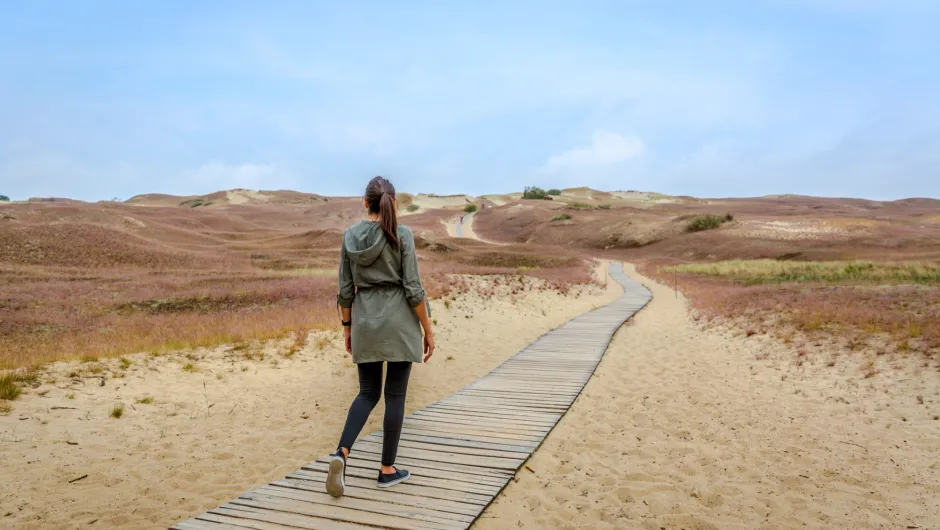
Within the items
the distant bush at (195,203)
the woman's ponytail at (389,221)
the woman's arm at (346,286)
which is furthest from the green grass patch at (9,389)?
the distant bush at (195,203)

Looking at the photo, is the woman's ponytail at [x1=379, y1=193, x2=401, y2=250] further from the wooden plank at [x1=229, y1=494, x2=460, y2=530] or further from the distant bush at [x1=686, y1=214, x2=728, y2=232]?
the distant bush at [x1=686, y1=214, x2=728, y2=232]

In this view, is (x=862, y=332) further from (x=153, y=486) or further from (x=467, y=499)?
(x=153, y=486)

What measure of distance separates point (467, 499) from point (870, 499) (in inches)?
144

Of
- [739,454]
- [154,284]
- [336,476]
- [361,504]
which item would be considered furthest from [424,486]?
[154,284]

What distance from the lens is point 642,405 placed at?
8.13m

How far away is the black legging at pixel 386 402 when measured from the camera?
474 centimetres

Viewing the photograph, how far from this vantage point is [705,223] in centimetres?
5834

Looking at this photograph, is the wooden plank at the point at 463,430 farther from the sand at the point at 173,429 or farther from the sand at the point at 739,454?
the sand at the point at 173,429

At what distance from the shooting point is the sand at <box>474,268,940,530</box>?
4.73 metres

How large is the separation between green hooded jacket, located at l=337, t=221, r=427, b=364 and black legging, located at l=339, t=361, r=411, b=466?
204 millimetres

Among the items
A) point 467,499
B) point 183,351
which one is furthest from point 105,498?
point 183,351

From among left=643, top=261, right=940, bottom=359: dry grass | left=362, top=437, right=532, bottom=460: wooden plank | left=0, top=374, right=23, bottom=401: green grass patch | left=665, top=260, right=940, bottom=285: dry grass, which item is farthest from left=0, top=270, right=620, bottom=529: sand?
left=665, top=260, right=940, bottom=285: dry grass

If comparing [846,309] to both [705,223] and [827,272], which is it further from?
[705,223]

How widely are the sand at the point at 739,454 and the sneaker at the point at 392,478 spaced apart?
88cm
